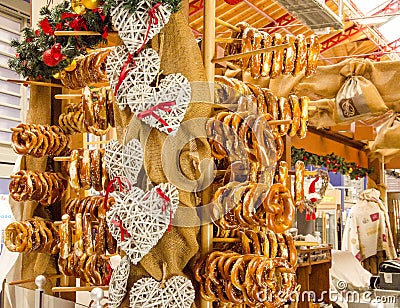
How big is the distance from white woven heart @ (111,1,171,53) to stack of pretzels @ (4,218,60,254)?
1.37 meters

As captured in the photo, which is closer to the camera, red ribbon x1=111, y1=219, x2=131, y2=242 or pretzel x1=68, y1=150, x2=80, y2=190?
red ribbon x1=111, y1=219, x2=131, y2=242

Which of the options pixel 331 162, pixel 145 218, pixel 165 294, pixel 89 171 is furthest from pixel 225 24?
pixel 331 162

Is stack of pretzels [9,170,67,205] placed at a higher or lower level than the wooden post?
lower

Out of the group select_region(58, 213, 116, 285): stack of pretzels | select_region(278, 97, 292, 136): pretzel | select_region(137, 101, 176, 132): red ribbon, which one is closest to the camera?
select_region(137, 101, 176, 132): red ribbon

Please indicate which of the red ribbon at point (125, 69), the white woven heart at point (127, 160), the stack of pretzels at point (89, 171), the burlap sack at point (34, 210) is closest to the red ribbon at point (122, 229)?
the white woven heart at point (127, 160)

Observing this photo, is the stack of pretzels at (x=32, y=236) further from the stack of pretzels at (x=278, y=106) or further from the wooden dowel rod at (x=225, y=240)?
the stack of pretzels at (x=278, y=106)

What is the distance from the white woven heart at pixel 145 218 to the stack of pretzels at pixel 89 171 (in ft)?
2.07

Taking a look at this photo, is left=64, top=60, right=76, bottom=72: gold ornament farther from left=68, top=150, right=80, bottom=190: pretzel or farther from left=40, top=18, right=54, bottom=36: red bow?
left=68, top=150, right=80, bottom=190: pretzel

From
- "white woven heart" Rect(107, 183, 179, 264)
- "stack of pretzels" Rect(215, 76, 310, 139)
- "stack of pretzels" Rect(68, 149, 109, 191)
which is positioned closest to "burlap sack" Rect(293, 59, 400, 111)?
"stack of pretzels" Rect(215, 76, 310, 139)

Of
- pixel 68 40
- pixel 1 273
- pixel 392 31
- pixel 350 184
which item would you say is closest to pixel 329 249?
pixel 1 273

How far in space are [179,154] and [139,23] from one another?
49 centimetres

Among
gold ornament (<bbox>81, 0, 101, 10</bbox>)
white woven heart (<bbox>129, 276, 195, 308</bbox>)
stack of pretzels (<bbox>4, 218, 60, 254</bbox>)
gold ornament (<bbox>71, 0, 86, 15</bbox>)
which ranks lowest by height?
white woven heart (<bbox>129, 276, 195, 308</bbox>)

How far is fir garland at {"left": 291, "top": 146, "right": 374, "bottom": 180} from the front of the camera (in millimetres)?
8183

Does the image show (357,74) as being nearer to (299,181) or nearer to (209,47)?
(299,181)
